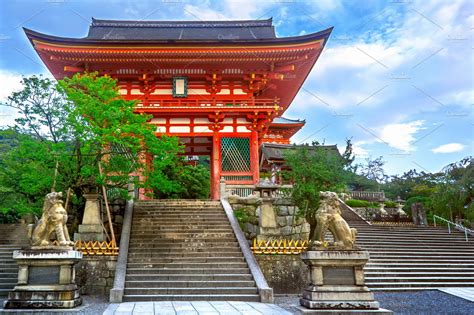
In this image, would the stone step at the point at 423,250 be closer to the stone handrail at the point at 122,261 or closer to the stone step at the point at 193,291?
the stone step at the point at 193,291

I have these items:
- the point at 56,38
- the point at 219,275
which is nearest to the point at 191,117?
the point at 56,38

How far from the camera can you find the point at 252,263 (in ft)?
33.0

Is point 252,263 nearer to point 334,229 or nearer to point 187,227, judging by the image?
point 187,227

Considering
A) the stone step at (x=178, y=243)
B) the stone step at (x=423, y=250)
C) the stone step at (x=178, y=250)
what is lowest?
the stone step at (x=423, y=250)

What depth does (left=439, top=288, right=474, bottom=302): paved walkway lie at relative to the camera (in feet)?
30.2

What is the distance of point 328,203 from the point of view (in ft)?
25.2

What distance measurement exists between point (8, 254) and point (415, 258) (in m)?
14.1

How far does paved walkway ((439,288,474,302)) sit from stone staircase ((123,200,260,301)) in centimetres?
536

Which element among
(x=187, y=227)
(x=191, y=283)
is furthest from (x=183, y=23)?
(x=191, y=283)

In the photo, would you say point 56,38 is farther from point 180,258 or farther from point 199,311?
point 199,311

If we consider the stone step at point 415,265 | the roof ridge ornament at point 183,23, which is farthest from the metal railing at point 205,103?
the roof ridge ornament at point 183,23

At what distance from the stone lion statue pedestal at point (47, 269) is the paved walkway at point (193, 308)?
1032mm

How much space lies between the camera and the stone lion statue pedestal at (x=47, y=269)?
717 centimetres

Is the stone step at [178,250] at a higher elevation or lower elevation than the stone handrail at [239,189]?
lower
